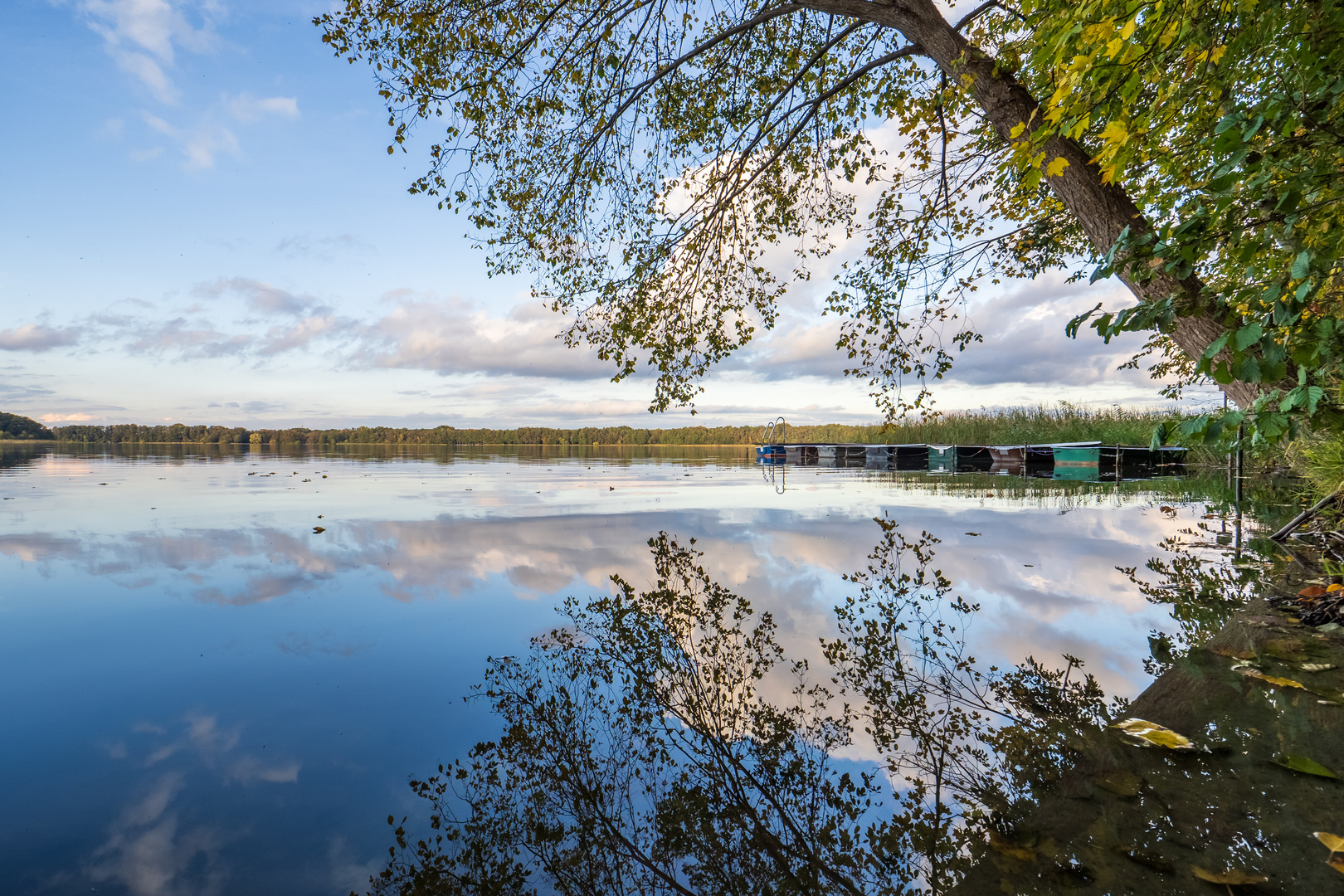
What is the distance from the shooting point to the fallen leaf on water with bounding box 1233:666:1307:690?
280 cm

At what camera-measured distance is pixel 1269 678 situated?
2902 millimetres

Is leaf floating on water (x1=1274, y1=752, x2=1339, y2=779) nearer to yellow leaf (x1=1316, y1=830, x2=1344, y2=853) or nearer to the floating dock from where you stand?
yellow leaf (x1=1316, y1=830, x2=1344, y2=853)

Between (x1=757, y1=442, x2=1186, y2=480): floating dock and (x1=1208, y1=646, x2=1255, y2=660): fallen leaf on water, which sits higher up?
(x1=757, y1=442, x2=1186, y2=480): floating dock

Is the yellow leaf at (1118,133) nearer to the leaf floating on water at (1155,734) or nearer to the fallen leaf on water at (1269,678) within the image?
the leaf floating on water at (1155,734)

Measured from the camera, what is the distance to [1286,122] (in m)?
2.15

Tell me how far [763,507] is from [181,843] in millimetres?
8751

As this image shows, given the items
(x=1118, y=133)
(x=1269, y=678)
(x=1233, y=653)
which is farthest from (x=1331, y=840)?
(x=1118, y=133)

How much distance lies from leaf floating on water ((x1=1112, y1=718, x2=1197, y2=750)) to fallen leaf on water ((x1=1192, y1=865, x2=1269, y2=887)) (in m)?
0.76

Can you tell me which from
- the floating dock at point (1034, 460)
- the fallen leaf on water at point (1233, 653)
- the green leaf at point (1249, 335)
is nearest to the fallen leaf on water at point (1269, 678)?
the fallen leaf on water at point (1233, 653)

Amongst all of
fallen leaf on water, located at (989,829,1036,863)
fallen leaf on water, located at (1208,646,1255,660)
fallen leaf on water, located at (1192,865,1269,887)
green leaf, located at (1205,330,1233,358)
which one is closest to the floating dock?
fallen leaf on water, located at (1208,646,1255,660)

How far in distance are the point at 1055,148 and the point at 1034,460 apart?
68.4ft

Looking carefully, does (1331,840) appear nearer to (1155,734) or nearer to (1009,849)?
(1155,734)

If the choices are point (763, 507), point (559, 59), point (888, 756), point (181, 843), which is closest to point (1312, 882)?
point (888, 756)

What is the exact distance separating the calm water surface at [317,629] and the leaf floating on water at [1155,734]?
0.49 m
